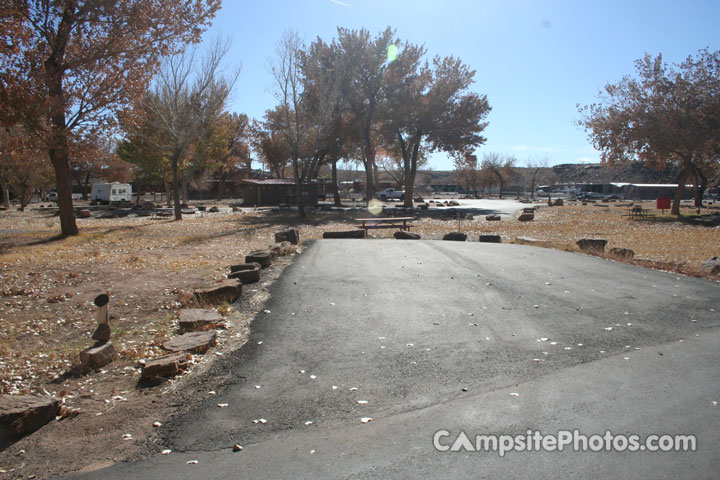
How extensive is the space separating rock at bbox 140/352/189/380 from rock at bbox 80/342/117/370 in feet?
2.40

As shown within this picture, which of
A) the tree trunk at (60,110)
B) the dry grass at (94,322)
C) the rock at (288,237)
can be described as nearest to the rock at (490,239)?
the dry grass at (94,322)

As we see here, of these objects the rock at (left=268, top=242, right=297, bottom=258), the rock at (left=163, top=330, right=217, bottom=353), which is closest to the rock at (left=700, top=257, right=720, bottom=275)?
the rock at (left=268, top=242, right=297, bottom=258)

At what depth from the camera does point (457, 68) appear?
44562 millimetres

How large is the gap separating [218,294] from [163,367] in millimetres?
3159

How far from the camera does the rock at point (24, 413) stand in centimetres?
383

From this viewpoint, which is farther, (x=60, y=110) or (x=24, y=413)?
(x=60, y=110)

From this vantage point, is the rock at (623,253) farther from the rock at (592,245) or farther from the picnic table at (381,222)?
the picnic table at (381,222)

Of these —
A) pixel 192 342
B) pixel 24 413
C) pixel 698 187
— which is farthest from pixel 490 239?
pixel 698 187

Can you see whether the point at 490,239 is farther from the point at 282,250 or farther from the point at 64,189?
the point at 64,189

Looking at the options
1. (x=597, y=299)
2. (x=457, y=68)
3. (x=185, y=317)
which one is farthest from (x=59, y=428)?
(x=457, y=68)

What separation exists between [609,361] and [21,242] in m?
18.1

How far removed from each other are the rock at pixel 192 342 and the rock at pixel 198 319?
0.49 metres

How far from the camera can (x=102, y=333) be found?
5.81 metres

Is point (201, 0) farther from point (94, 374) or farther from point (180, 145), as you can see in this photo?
point (94, 374)
